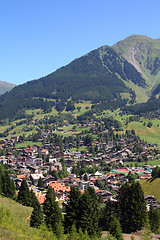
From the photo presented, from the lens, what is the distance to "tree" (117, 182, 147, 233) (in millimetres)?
47094

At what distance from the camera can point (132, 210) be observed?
47.7 meters

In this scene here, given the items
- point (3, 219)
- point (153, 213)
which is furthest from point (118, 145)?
point (3, 219)

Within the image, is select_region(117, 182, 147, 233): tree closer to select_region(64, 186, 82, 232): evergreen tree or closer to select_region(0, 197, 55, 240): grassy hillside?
select_region(64, 186, 82, 232): evergreen tree

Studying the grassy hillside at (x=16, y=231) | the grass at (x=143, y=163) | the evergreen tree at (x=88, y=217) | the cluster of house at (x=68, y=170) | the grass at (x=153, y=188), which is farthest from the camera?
the grass at (x=143, y=163)

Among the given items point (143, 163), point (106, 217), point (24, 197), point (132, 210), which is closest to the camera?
point (132, 210)

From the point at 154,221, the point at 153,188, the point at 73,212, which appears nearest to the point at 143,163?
the point at 153,188

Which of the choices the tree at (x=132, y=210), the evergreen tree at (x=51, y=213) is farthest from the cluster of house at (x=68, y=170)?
the evergreen tree at (x=51, y=213)

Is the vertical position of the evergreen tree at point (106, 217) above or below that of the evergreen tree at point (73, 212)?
below

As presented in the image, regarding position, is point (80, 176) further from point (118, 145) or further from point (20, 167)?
point (118, 145)

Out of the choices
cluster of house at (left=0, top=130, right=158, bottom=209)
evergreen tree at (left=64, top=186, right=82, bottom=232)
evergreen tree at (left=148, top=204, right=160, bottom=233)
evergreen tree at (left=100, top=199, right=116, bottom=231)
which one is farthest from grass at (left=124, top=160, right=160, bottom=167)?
evergreen tree at (left=64, top=186, right=82, bottom=232)

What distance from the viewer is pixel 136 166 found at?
492 ft

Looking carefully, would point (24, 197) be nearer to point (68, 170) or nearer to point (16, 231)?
point (16, 231)

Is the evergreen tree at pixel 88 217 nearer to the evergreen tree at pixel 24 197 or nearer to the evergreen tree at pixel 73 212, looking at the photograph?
the evergreen tree at pixel 73 212

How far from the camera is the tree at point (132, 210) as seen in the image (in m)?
47.1
